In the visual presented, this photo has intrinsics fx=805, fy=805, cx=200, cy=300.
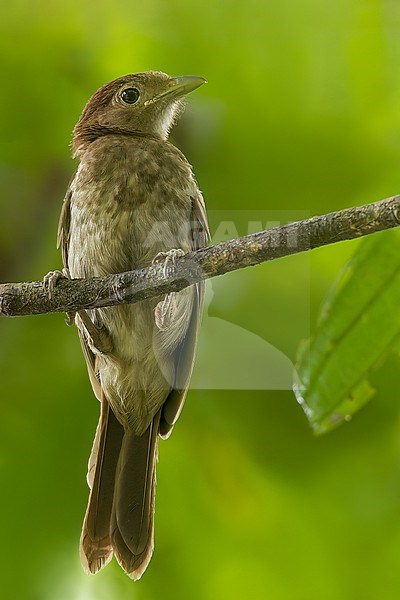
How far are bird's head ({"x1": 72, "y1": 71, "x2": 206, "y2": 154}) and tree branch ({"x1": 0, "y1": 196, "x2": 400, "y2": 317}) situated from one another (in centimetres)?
29

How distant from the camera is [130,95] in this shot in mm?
1115

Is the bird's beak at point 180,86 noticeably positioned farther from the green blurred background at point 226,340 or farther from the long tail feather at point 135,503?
the long tail feather at point 135,503

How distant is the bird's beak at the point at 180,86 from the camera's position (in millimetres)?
1051

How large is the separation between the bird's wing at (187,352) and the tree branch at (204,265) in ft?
0.48

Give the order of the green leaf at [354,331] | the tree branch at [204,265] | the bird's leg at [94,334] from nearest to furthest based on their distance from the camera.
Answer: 1. the tree branch at [204,265]
2. the green leaf at [354,331]
3. the bird's leg at [94,334]

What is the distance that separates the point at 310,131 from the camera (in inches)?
41.7

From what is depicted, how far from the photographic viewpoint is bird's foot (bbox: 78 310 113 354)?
3.47 feet

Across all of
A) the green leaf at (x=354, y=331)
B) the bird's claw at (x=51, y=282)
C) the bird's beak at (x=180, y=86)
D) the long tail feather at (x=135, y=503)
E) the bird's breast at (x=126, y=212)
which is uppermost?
the bird's beak at (x=180, y=86)

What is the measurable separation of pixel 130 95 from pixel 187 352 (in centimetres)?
36

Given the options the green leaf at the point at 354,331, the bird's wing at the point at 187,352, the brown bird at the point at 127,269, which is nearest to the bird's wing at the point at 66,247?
the brown bird at the point at 127,269

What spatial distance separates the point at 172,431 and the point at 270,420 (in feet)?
0.46

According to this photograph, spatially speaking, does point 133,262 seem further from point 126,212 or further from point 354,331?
point 354,331

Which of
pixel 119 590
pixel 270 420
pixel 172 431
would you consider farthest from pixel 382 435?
pixel 119 590

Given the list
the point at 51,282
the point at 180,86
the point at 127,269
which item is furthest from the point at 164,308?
the point at 180,86
